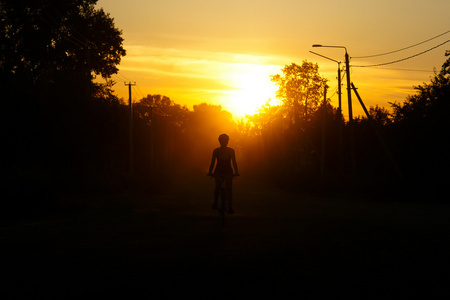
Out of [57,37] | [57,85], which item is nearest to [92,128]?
[57,85]

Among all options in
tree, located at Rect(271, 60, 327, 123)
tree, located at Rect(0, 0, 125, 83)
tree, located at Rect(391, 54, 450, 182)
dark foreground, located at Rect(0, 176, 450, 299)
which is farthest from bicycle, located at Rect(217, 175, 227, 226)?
tree, located at Rect(271, 60, 327, 123)

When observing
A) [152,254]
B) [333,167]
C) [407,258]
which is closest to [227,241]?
[152,254]

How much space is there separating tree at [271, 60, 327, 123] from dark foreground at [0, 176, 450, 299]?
229 feet

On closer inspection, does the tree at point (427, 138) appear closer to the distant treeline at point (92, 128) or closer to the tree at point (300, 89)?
the distant treeline at point (92, 128)

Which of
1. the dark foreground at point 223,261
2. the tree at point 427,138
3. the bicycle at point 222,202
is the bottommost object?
the dark foreground at point 223,261

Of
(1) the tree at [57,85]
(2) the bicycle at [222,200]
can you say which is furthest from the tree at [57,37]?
(2) the bicycle at [222,200]

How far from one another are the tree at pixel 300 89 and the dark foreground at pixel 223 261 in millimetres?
69797

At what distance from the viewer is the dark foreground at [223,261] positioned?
7016 millimetres

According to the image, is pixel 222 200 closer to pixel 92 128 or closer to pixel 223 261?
pixel 223 261

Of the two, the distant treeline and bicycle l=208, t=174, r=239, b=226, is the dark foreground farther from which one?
the distant treeline

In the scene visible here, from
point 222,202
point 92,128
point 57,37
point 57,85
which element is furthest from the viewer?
point 57,37

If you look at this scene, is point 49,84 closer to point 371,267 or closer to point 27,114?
point 27,114

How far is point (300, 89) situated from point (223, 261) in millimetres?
76936

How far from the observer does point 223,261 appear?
29.1 feet
